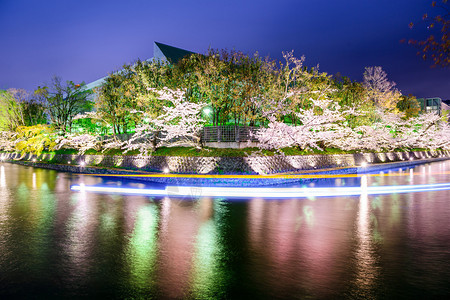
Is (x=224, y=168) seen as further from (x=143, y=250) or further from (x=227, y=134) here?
(x=143, y=250)

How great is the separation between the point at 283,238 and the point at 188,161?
15.6m

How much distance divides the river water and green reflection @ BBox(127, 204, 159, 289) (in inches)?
0.9

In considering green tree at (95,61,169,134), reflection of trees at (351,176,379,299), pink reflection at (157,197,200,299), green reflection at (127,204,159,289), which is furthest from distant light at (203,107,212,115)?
reflection of trees at (351,176,379,299)

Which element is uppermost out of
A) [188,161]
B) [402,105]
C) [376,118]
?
[402,105]

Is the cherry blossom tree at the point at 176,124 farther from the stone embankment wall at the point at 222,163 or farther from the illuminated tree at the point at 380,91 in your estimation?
the illuminated tree at the point at 380,91

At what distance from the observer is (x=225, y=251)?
6.68 m

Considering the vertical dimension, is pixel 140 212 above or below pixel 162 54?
below

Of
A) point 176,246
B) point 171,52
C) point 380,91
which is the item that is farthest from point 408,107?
point 176,246

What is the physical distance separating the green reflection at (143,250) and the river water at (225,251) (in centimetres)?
2

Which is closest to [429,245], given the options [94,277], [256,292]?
[256,292]

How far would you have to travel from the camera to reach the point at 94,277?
208 inches

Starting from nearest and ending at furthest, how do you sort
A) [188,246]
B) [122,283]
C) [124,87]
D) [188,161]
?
[122,283] < [188,246] < [188,161] < [124,87]

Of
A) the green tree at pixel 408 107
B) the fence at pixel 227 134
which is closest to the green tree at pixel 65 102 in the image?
the fence at pixel 227 134

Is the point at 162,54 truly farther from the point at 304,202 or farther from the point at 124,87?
the point at 304,202
